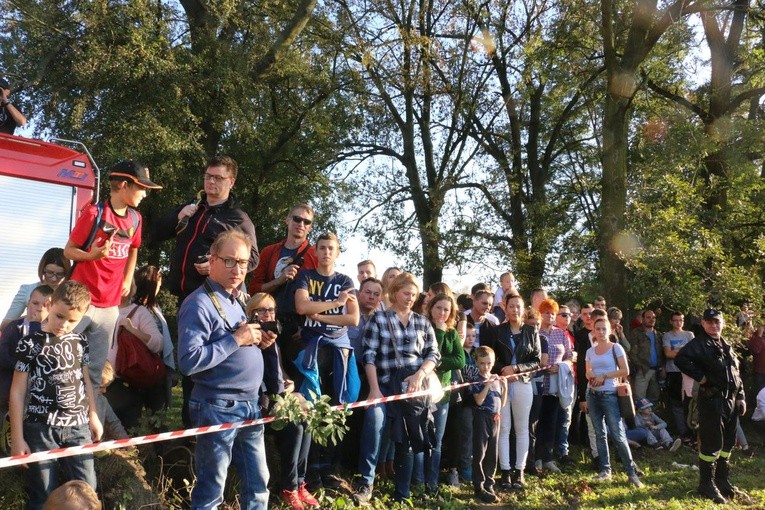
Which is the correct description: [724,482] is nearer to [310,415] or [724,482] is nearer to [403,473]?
[403,473]

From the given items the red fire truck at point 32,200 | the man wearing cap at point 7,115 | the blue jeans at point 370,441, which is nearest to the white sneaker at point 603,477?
the blue jeans at point 370,441

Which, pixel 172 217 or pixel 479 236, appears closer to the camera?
pixel 172 217

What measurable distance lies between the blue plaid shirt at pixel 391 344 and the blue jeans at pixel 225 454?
2.04 m

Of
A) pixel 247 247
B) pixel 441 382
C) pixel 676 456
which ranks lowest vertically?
pixel 676 456

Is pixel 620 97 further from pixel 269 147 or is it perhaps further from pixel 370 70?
pixel 269 147

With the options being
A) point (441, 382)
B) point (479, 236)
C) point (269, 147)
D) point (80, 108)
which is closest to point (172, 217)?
point (441, 382)

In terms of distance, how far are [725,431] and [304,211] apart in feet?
18.0

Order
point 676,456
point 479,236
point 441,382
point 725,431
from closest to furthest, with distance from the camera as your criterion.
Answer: point 441,382
point 725,431
point 676,456
point 479,236

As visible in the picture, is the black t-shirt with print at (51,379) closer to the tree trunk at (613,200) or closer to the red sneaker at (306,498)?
the red sneaker at (306,498)

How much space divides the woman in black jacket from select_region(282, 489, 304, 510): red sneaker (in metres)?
2.84

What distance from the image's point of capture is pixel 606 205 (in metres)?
13.2

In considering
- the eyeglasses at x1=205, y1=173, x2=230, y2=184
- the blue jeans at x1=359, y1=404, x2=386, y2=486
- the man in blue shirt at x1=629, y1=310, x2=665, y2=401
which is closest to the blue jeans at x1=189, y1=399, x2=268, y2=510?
the blue jeans at x1=359, y1=404, x2=386, y2=486

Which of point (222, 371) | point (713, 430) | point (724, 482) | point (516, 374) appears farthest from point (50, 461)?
point (724, 482)

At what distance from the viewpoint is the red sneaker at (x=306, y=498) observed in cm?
561
